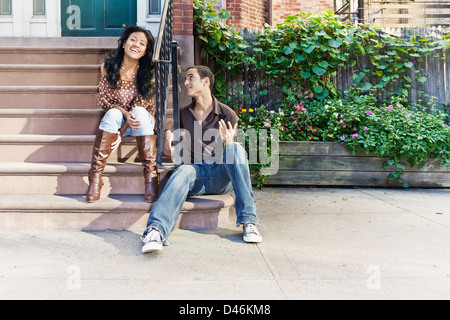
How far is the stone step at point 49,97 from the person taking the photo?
3299 millimetres

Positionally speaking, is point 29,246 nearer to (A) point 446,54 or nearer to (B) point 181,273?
(B) point 181,273

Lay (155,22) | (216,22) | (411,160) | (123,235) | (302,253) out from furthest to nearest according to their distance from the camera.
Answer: (155,22)
(216,22)
(411,160)
(123,235)
(302,253)

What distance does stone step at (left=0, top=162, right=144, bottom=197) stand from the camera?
2447 mm

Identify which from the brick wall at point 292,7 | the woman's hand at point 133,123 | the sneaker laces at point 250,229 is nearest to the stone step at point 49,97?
the woman's hand at point 133,123

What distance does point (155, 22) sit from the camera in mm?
4465

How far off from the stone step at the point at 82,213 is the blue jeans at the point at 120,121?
47 cm

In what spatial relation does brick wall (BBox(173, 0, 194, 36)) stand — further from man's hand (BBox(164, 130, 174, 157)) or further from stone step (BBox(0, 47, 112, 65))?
man's hand (BBox(164, 130, 174, 157))

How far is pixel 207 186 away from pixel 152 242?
0.68 metres

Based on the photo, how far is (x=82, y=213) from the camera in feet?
7.38

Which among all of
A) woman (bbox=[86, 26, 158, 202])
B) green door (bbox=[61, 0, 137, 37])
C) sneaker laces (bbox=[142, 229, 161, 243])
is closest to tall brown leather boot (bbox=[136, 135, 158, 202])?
woman (bbox=[86, 26, 158, 202])

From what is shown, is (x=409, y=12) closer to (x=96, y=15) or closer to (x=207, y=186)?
(x=96, y=15)

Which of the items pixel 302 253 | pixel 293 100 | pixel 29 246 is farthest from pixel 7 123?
pixel 293 100

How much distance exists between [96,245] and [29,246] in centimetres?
37
